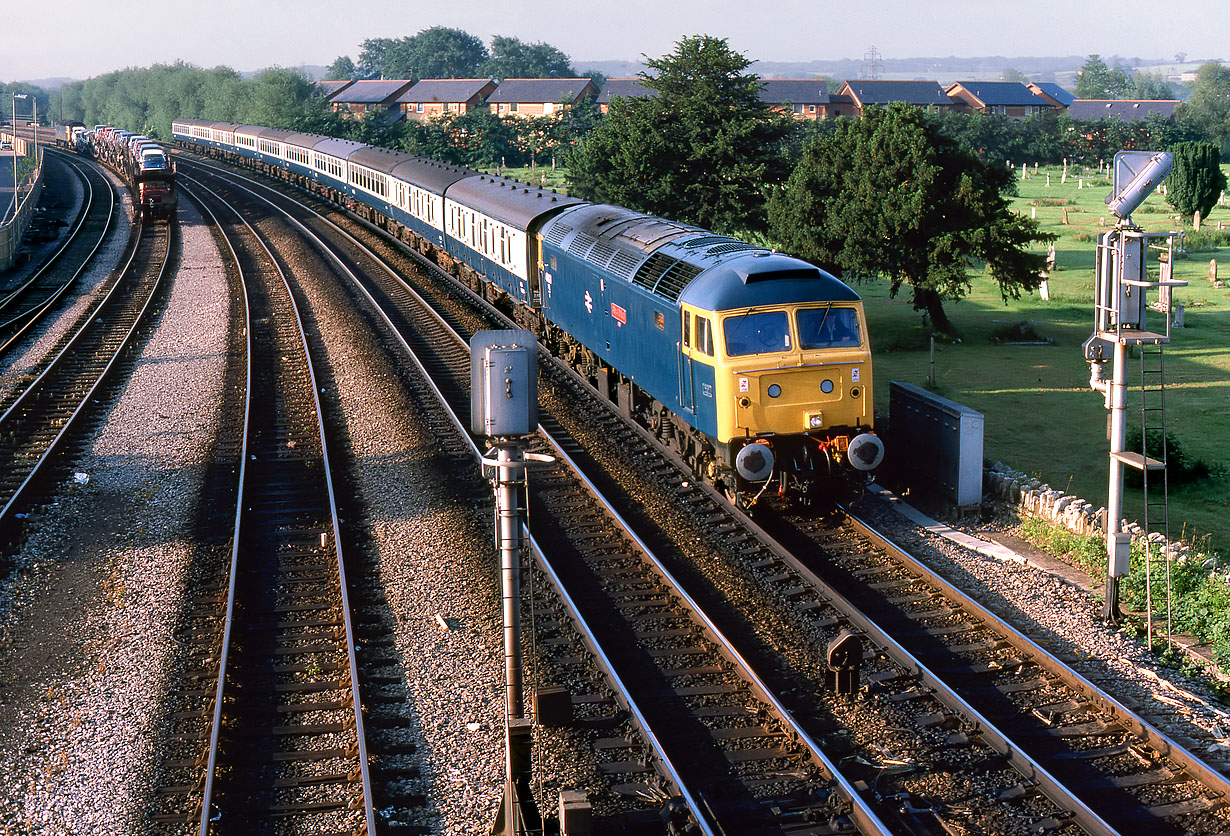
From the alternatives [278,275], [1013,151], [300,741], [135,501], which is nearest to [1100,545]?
[300,741]

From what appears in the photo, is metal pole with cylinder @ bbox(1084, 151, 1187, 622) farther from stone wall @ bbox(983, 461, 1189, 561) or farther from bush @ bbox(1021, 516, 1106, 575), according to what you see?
stone wall @ bbox(983, 461, 1189, 561)

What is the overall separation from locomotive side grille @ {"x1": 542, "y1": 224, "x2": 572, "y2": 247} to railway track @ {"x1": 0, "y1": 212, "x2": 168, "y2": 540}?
31.3ft

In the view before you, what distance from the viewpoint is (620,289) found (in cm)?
1914

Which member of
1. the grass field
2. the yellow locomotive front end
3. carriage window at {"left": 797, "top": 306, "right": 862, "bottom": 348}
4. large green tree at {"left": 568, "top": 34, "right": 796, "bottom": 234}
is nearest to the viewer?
the yellow locomotive front end

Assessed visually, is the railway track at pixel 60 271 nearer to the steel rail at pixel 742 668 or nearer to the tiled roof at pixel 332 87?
the steel rail at pixel 742 668

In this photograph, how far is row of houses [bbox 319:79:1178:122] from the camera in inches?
4870

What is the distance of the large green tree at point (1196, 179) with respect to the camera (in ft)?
191

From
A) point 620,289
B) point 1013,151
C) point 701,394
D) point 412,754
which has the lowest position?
point 412,754

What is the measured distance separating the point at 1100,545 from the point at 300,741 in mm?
9726

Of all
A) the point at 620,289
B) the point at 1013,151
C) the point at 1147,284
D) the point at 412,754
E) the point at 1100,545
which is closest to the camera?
the point at 412,754

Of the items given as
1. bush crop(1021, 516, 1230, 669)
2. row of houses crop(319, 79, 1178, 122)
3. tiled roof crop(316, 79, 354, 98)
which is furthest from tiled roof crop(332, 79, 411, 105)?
bush crop(1021, 516, 1230, 669)

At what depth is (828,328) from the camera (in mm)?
15641

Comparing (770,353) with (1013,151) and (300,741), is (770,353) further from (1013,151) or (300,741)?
(1013,151)

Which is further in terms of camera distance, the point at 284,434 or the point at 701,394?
the point at 284,434
